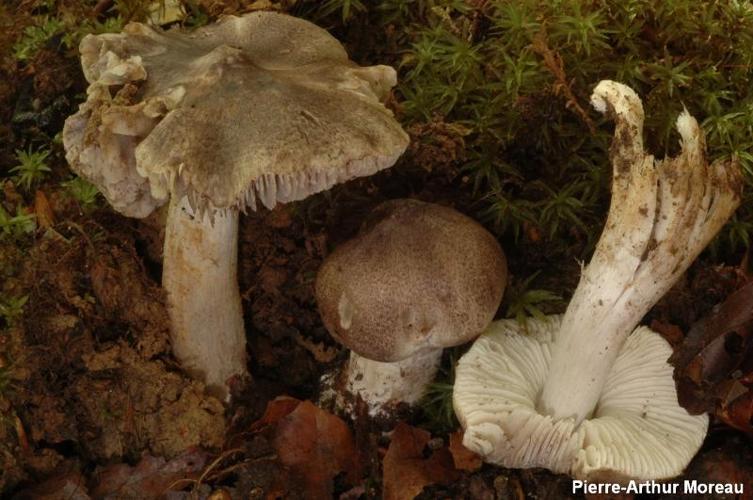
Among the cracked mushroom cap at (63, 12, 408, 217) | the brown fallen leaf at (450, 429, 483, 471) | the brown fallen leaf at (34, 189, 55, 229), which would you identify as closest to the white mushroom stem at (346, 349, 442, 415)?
the brown fallen leaf at (450, 429, 483, 471)

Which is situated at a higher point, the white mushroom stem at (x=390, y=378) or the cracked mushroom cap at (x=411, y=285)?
the cracked mushroom cap at (x=411, y=285)

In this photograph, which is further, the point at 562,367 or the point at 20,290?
the point at 20,290

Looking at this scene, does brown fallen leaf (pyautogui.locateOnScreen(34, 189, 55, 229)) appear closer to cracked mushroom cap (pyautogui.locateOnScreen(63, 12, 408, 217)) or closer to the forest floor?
the forest floor

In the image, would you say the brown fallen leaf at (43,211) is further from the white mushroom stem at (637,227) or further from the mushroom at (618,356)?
the white mushroom stem at (637,227)

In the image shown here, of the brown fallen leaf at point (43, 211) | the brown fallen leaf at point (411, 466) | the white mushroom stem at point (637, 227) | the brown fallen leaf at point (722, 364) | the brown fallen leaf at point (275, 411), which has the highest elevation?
the white mushroom stem at point (637, 227)

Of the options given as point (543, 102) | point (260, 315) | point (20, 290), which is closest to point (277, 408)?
point (260, 315)

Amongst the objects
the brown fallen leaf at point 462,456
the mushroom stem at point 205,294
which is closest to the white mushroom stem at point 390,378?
the brown fallen leaf at point 462,456

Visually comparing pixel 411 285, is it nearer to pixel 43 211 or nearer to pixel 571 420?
pixel 571 420

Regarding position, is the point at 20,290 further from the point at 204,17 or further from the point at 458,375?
the point at 458,375
